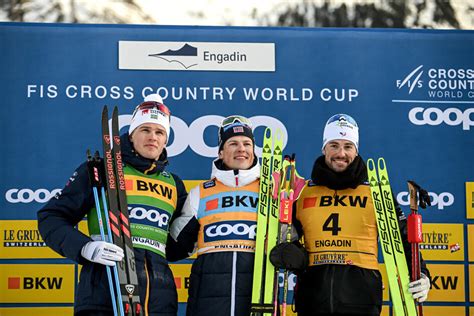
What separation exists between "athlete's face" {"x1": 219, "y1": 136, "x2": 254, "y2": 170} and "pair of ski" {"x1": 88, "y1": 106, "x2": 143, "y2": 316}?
56 centimetres

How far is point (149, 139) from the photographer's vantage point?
4293mm

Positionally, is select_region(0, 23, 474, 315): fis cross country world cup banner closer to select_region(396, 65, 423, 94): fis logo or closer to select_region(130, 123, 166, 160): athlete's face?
select_region(396, 65, 423, 94): fis logo

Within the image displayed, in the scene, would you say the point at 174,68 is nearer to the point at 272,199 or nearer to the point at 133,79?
the point at 133,79

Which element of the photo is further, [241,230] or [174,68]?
[174,68]

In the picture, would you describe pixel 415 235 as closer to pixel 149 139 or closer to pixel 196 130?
pixel 149 139

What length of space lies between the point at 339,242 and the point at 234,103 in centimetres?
161

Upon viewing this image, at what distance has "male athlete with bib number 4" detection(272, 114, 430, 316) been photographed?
420 cm

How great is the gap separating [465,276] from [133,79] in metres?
2.55

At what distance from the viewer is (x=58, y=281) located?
543 cm

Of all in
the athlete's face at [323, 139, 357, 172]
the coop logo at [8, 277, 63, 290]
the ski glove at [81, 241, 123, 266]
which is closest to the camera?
the ski glove at [81, 241, 123, 266]

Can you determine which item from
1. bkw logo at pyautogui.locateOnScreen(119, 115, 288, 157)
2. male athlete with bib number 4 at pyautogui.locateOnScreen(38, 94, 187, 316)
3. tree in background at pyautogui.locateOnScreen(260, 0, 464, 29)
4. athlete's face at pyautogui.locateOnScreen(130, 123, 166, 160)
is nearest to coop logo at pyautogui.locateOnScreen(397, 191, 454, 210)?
bkw logo at pyautogui.locateOnScreen(119, 115, 288, 157)

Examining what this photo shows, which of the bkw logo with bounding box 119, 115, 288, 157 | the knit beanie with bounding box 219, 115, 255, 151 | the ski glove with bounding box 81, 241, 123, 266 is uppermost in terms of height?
the bkw logo with bounding box 119, 115, 288, 157

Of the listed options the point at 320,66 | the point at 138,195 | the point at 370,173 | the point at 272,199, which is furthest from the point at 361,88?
the point at 138,195

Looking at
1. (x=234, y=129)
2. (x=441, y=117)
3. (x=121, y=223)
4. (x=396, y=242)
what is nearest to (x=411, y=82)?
(x=441, y=117)
